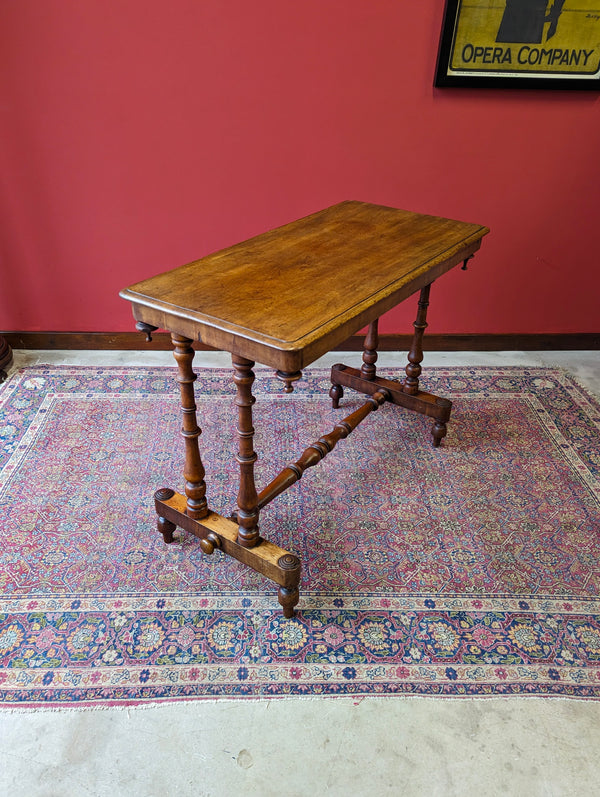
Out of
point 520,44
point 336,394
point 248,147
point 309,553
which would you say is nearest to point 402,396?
point 336,394

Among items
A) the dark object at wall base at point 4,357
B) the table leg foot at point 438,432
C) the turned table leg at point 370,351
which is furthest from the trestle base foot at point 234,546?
the dark object at wall base at point 4,357

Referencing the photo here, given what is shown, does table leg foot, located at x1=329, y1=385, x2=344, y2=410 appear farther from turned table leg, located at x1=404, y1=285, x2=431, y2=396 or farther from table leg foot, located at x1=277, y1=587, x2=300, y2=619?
table leg foot, located at x1=277, y1=587, x2=300, y2=619

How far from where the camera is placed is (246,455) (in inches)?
78.0

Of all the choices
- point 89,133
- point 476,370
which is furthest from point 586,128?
point 89,133

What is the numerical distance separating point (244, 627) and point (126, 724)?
1.50 ft

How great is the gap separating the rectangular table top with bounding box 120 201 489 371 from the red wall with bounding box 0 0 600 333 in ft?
2.97

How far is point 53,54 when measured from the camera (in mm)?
2963

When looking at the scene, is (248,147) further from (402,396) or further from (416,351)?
(402,396)

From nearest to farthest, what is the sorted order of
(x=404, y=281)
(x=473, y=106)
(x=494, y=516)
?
(x=404, y=281), (x=494, y=516), (x=473, y=106)

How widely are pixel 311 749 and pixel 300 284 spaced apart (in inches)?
53.3

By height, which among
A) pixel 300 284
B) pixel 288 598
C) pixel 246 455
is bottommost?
pixel 288 598

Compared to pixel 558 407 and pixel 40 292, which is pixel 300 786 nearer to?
pixel 558 407

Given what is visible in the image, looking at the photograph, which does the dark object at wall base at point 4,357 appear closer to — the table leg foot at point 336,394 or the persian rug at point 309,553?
the persian rug at point 309,553

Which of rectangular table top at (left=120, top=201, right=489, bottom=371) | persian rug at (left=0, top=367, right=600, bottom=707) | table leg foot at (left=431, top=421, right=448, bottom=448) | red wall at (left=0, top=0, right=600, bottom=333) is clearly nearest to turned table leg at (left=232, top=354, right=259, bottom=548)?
rectangular table top at (left=120, top=201, right=489, bottom=371)
